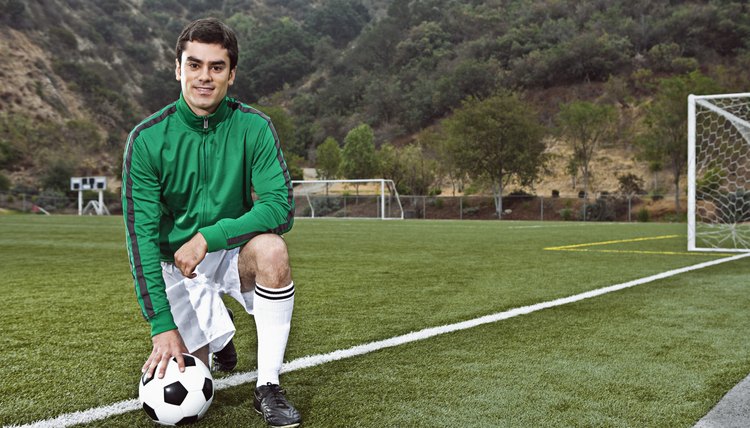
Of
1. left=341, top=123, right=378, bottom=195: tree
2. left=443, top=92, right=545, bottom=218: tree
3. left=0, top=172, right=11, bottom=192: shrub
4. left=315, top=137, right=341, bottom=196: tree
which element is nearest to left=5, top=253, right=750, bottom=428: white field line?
left=443, top=92, right=545, bottom=218: tree

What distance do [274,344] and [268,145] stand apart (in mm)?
771

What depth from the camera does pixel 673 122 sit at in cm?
3338

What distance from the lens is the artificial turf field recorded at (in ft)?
7.95

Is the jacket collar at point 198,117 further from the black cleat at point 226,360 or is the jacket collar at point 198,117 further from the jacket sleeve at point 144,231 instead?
the black cleat at point 226,360

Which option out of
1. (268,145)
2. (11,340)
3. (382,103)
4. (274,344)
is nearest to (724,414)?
(274,344)

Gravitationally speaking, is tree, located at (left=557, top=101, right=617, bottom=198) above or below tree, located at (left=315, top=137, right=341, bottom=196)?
above

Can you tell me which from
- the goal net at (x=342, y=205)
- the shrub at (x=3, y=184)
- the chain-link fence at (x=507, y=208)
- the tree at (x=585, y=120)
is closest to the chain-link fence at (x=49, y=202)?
the shrub at (x=3, y=184)

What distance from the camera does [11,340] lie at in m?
3.67

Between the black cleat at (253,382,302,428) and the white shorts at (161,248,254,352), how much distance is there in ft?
1.14

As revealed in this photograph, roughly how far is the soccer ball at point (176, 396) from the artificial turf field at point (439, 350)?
0.25 ft

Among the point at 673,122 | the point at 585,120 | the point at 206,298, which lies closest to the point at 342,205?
the point at 585,120

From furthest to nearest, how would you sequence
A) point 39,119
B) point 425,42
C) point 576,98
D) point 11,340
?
1. point 425,42
2. point 39,119
3. point 576,98
4. point 11,340

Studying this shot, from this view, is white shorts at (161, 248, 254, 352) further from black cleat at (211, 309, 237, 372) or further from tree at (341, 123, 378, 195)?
tree at (341, 123, 378, 195)

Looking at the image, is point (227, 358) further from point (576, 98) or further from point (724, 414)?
point (576, 98)
